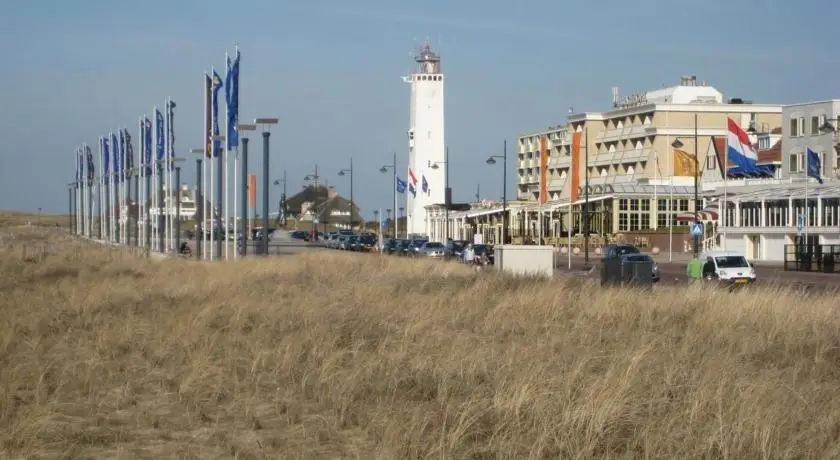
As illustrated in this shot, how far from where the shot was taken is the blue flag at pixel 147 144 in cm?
7256

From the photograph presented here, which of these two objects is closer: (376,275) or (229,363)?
(229,363)

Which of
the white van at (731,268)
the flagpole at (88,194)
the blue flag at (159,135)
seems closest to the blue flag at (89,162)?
the flagpole at (88,194)

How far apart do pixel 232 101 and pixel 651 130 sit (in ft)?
232

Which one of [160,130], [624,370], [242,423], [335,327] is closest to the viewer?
[242,423]

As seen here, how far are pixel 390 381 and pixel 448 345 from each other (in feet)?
10.7

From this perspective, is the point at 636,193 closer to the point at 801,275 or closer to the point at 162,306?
the point at 801,275

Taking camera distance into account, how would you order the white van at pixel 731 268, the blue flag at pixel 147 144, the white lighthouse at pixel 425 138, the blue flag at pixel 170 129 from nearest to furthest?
the white van at pixel 731 268
the blue flag at pixel 170 129
the blue flag at pixel 147 144
the white lighthouse at pixel 425 138

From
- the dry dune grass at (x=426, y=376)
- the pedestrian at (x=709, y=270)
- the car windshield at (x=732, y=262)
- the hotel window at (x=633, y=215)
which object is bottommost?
the dry dune grass at (x=426, y=376)

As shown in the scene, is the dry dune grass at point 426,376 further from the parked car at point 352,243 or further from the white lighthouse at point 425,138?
the white lighthouse at point 425,138

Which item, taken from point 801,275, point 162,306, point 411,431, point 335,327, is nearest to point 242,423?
point 411,431

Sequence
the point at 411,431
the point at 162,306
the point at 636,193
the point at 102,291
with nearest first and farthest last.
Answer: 1. the point at 411,431
2. the point at 162,306
3. the point at 102,291
4. the point at 636,193

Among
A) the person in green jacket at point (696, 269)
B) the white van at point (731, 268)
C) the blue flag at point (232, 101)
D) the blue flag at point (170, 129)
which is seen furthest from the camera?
the blue flag at point (170, 129)

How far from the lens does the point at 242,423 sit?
1288cm

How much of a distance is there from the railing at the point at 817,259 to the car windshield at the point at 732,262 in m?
12.4
